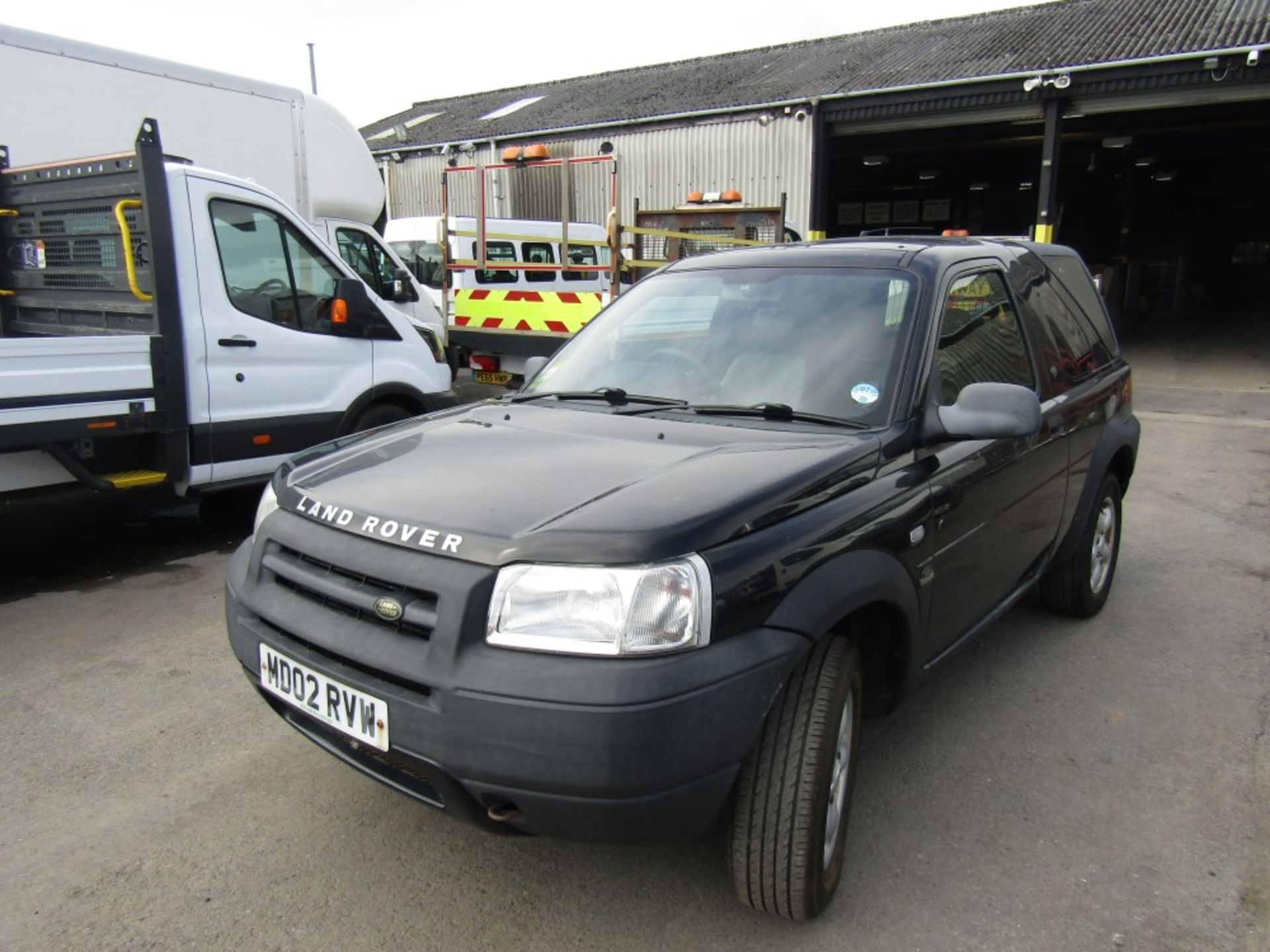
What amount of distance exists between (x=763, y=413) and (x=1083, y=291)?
2625 mm

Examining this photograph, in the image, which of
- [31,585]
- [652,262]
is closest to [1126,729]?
[31,585]

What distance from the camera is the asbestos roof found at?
47.0ft

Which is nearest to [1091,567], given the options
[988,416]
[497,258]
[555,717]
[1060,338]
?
[1060,338]

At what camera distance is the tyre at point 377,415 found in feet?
20.2

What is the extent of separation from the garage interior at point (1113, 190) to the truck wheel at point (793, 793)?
1516cm

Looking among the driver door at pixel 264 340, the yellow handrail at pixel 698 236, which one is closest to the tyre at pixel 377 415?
the driver door at pixel 264 340

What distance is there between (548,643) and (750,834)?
2.38ft

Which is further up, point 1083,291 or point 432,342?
point 1083,291

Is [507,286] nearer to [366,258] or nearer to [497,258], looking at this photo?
[497,258]

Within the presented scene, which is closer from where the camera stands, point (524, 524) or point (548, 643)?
point (548, 643)

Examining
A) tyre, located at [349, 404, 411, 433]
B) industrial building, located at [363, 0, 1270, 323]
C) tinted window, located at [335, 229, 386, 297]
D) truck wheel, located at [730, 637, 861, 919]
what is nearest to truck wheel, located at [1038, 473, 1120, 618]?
truck wheel, located at [730, 637, 861, 919]

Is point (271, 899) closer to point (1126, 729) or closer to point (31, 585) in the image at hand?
point (1126, 729)

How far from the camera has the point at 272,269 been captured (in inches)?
222

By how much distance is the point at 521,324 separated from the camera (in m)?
9.64
